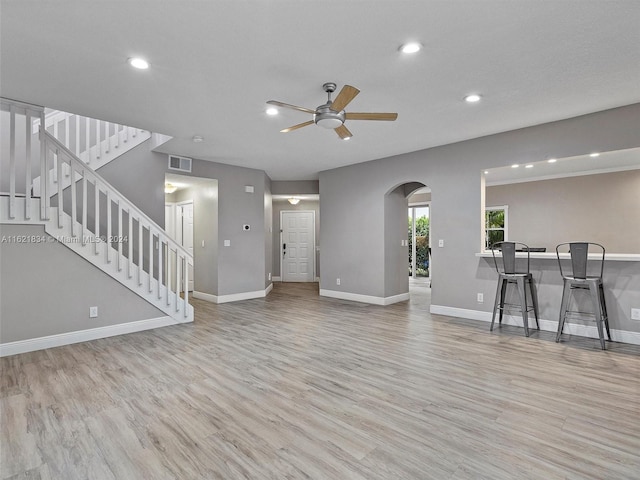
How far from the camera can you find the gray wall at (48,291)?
3.49 metres

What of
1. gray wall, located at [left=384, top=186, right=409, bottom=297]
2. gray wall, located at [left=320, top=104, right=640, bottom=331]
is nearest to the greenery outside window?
gray wall, located at [left=384, top=186, right=409, bottom=297]

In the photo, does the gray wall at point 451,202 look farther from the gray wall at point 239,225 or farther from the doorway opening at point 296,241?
the doorway opening at point 296,241

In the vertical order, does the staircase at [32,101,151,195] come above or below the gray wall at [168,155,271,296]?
above

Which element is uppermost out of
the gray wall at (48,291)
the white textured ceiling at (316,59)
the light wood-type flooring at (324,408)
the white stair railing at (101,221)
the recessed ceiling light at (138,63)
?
the white textured ceiling at (316,59)

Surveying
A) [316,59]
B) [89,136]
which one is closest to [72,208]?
[89,136]

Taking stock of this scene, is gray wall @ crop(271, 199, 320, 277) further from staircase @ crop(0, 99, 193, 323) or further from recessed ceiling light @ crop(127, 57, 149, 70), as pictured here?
recessed ceiling light @ crop(127, 57, 149, 70)

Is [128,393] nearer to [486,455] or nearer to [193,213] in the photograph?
[486,455]

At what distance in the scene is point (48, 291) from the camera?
12.2 ft

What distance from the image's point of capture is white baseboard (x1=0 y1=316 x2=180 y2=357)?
11.5ft

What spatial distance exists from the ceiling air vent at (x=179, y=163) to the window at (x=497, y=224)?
6.96 m

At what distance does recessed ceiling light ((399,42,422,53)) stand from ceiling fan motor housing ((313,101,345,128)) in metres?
0.79

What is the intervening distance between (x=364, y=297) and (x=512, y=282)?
8.55ft

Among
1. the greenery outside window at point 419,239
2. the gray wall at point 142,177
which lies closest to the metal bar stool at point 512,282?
the gray wall at point 142,177

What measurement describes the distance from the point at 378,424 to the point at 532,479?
2.83 feet
